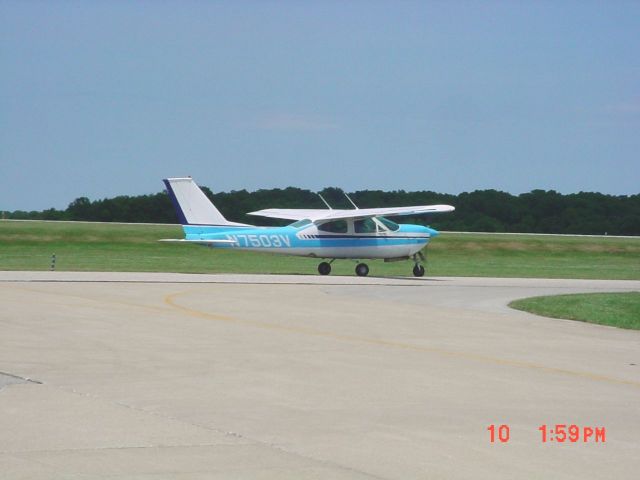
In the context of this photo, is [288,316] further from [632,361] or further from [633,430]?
[633,430]

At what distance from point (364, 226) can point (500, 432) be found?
1246 inches

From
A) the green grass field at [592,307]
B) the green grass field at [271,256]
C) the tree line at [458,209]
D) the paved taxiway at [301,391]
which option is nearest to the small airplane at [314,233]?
the green grass field at [271,256]

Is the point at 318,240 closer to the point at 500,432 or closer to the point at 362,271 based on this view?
the point at 362,271

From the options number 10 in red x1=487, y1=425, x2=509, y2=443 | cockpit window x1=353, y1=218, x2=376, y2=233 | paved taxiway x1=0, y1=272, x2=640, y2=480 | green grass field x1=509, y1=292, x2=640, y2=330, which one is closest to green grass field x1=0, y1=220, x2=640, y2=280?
cockpit window x1=353, y1=218, x2=376, y2=233

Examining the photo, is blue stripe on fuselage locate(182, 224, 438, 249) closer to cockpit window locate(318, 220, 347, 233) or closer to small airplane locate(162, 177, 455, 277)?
small airplane locate(162, 177, 455, 277)

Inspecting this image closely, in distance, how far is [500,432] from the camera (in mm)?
10484

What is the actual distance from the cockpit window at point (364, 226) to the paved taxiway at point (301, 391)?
17.1 meters

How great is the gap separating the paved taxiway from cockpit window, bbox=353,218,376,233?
1707 centimetres

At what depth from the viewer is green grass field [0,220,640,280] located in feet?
158

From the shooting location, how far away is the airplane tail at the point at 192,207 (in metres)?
39.2

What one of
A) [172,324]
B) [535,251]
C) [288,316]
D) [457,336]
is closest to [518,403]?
[457,336]

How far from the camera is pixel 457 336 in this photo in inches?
770
